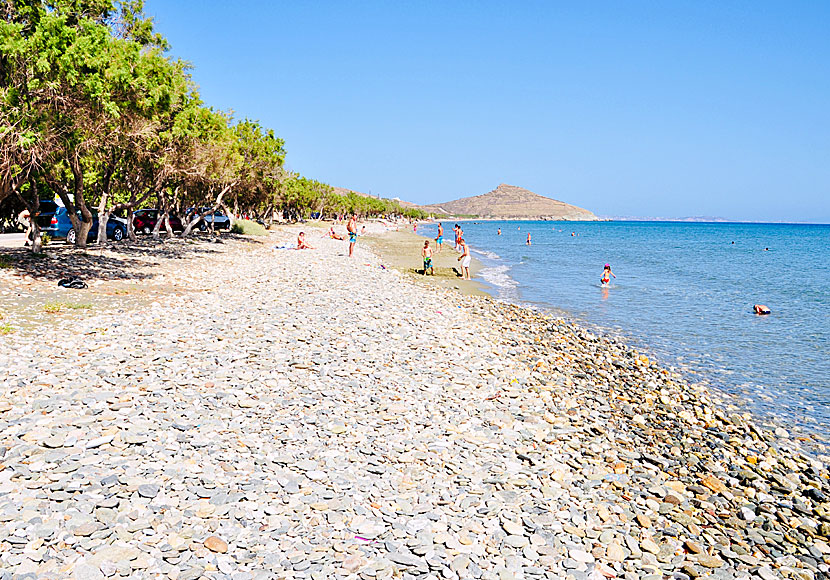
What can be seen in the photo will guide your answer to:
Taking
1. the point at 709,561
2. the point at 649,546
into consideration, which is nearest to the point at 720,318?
the point at 709,561

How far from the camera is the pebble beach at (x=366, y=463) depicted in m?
5.32

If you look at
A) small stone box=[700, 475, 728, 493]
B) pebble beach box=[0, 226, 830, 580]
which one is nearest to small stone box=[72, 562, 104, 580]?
pebble beach box=[0, 226, 830, 580]

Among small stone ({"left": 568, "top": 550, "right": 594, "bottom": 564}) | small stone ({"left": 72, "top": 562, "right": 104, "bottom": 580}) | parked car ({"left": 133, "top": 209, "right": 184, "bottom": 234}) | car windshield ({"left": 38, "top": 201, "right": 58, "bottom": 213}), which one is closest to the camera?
small stone ({"left": 72, "top": 562, "right": 104, "bottom": 580})

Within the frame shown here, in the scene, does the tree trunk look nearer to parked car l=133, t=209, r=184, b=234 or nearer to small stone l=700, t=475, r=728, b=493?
parked car l=133, t=209, r=184, b=234

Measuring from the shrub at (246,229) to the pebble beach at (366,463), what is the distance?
36.9m

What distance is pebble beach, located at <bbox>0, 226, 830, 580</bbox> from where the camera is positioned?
5324mm

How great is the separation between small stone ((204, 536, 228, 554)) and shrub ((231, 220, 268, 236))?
45399 millimetres

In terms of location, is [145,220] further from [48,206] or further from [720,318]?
[720,318]

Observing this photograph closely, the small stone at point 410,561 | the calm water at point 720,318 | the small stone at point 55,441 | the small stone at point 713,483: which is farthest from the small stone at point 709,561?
the small stone at point 55,441

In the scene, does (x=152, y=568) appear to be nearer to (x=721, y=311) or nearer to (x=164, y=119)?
(x=164, y=119)

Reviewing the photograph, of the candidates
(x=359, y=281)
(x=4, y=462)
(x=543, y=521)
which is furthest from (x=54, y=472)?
(x=359, y=281)

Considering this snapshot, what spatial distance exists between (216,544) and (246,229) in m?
47.9

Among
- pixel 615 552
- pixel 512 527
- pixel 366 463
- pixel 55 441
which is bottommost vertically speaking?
pixel 615 552

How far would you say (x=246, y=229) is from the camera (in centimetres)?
5066
